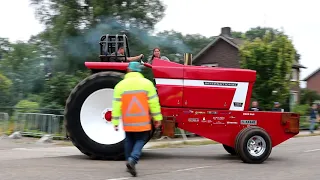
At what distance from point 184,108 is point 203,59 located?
36.2 meters

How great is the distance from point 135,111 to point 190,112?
2465mm

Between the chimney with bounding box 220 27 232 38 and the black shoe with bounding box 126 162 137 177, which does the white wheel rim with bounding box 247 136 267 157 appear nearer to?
the black shoe with bounding box 126 162 137 177

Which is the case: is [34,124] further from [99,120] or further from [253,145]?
[253,145]

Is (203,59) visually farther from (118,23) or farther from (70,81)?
(70,81)

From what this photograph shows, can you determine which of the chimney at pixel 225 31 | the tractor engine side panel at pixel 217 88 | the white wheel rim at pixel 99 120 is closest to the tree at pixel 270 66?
the tractor engine side panel at pixel 217 88

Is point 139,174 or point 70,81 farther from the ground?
point 70,81

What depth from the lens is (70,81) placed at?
1977 cm

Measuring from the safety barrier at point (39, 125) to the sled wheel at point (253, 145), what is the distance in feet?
27.7

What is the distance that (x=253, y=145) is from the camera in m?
10.2

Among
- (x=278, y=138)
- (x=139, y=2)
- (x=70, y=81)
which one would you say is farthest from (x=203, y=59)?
(x=278, y=138)

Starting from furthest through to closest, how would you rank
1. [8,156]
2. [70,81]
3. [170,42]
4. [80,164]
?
[170,42], [70,81], [8,156], [80,164]

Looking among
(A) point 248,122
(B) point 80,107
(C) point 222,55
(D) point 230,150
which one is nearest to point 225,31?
(C) point 222,55

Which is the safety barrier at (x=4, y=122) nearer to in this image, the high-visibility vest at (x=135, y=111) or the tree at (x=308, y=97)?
the high-visibility vest at (x=135, y=111)

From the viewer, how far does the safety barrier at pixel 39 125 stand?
17.1 meters
